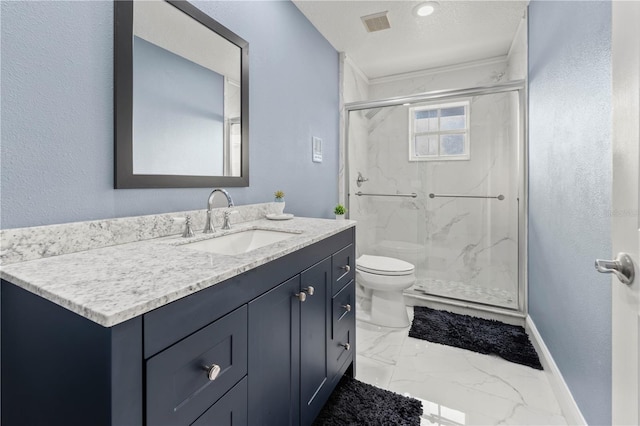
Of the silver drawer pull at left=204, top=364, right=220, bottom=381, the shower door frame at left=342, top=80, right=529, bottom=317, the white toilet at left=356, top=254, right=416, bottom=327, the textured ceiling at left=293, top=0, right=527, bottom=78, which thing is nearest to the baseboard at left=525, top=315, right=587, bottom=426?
the shower door frame at left=342, top=80, right=529, bottom=317

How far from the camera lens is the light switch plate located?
2453 millimetres

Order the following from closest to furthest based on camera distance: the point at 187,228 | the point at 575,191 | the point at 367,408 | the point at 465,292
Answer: the point at 187,228, the point at 575,191, the point at 367,408, the point at 465,292

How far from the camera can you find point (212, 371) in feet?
2.35

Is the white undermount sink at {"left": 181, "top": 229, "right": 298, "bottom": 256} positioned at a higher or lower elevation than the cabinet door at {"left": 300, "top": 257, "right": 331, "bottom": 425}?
higher

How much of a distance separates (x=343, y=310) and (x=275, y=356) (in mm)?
624

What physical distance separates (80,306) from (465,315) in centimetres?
268

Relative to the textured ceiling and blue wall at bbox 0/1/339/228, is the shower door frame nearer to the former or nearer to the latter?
the textured ceiling

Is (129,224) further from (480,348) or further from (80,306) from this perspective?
(480,348)

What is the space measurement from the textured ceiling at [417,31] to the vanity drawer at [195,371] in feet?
7.34

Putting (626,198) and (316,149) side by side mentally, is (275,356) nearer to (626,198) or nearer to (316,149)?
→ (626,198)

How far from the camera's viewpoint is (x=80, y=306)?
533 millimetres

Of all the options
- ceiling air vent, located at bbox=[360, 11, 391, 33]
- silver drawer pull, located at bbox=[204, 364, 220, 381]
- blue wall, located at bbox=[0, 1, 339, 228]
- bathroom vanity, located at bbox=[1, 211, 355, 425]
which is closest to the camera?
bathroom vanity, located at bbox=[1, 211, 355, 425]

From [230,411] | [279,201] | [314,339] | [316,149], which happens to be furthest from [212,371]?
[316,149]

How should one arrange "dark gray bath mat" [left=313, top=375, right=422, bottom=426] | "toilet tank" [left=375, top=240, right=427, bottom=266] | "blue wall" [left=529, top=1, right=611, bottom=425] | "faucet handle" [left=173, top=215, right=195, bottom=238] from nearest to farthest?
1. "blue wall" [left=529, top=1, right=611, bottom=425]
2. "faucet handle" [left=173, top=215, right=195, bottom=238]
3. "dark gray bath mat" [left=313, top=375, right=422, bottom=426]
4. "toilet tank" [left=375, top=240, right=427, bottom=266]
